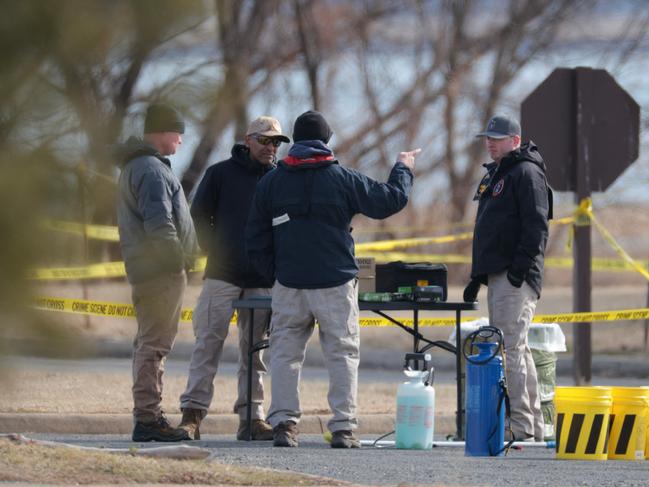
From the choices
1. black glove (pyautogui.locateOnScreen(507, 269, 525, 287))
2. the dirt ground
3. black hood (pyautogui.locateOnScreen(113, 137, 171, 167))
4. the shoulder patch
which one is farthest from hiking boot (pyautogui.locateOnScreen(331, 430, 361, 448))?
black hood (pyautogui.locateOnScreen(113, 137, 171, 167))

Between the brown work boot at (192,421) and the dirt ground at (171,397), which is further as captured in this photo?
the dirt ground at (171,397)

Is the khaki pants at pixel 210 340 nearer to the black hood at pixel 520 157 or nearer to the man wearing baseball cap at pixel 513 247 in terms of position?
the man wearing baseball cap at pixel 513 247

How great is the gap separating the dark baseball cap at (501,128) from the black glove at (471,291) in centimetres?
93

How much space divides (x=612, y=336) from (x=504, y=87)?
843cm

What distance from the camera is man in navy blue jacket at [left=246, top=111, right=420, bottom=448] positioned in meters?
7.97

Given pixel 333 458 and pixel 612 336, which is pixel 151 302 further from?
pixel 612 336

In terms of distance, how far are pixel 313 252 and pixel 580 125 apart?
4.64 m

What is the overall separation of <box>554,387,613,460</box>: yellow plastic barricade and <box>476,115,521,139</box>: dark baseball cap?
6.08ft

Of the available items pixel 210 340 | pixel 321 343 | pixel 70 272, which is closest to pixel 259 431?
pixel 210 340

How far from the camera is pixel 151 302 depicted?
117 inches

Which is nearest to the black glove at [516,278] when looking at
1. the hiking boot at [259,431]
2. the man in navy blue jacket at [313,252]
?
the man in navy blue jacket at [313,252]

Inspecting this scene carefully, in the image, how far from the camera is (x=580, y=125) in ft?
39.1

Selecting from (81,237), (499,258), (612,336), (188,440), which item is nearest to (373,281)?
(499,258)

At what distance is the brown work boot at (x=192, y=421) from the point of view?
28.7ft
